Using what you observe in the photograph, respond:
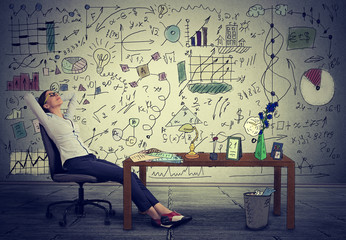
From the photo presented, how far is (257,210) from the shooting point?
8.63ft

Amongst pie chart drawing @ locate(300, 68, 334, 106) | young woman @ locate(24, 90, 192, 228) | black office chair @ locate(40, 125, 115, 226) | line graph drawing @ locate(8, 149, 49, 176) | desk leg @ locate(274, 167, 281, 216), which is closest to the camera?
young woman @ locate(24, 90, 192, 228)

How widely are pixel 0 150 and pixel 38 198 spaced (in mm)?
1212

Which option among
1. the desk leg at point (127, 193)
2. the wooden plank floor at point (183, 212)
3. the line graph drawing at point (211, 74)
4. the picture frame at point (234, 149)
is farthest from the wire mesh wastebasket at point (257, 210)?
the line graph drawing at point (211, 74)

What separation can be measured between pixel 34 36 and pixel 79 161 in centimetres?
239

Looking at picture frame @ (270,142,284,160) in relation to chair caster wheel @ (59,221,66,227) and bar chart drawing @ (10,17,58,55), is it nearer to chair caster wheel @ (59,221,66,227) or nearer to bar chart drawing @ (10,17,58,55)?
chair caster wheel @ (59,221,66,227)

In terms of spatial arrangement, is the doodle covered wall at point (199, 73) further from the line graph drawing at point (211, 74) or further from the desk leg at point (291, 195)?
the desk leg at point (291, 195)

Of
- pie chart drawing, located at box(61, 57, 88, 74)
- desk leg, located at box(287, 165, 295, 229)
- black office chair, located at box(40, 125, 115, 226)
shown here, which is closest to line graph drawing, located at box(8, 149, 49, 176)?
pie chart drawing, located at box(61, 57, 88, 74)

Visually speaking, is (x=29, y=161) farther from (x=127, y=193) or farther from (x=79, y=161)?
(x=127, y=193)

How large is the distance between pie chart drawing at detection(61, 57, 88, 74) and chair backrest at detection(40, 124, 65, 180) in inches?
67.1

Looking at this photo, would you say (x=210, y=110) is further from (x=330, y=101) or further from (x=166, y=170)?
(x=330, y=101)

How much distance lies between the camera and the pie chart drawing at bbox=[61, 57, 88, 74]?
14.6ft

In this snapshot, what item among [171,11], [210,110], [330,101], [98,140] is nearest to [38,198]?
[98,140]

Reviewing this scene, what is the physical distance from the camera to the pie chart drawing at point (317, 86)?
4383mm

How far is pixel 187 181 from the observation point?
4438 mm
